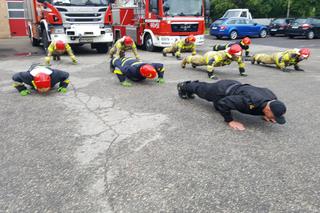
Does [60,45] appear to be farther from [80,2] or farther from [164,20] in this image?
[164,20]

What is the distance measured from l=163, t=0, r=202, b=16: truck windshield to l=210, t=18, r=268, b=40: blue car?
8159mm

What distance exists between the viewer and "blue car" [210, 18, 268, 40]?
21641 mm

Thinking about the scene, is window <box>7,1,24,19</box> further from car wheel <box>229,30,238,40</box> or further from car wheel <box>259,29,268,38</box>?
car wheel <box>259,29,268,38</box>

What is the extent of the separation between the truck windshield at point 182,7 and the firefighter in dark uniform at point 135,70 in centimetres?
678

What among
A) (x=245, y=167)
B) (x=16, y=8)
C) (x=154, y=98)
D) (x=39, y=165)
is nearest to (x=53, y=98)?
(x=154, y=98)


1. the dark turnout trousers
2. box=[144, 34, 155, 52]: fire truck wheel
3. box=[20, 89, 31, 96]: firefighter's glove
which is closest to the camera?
the dark turnout trousers

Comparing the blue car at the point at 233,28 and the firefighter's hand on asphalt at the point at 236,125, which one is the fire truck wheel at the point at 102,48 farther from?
the blue car at the point at 233,28

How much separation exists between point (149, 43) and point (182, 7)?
2.26 metres

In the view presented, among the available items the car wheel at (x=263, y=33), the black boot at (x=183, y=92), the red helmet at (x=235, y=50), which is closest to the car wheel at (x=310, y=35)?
the car wheel at (x=263, y=33)

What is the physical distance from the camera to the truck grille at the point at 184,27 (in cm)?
1342

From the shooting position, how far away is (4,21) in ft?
75.3

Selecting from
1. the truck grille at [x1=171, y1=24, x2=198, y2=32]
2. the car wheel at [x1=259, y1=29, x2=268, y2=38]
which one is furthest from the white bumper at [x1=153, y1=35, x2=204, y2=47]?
the car wheel at [x1=259, y1=29, x2=268, y2=38]

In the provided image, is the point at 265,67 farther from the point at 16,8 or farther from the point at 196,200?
the point at 16,8

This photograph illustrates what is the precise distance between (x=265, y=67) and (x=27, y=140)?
8433 mm
